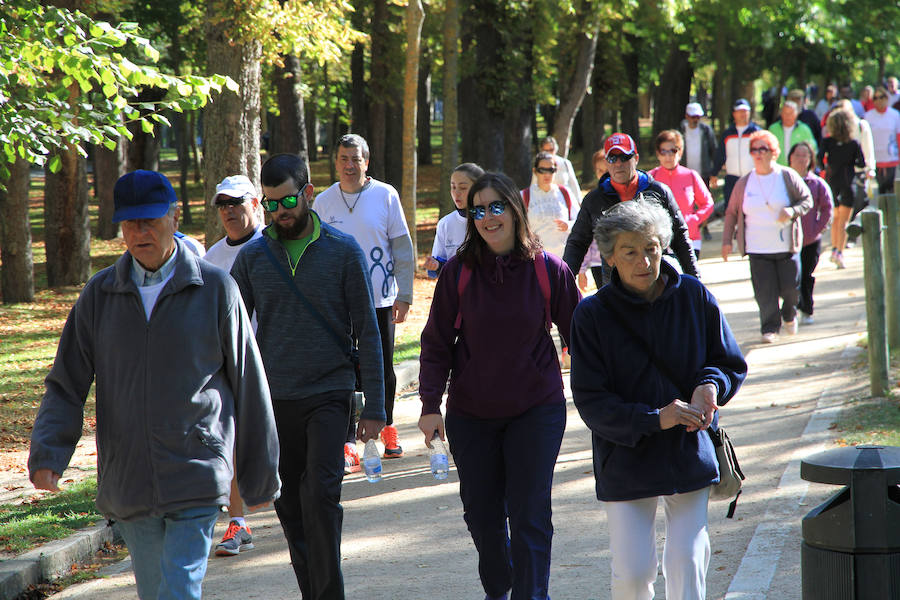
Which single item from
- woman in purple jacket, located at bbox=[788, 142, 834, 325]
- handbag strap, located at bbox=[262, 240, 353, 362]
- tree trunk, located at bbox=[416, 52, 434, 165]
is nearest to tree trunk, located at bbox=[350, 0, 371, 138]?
tree trunk, located at bbox=[416, 52, 434, 165]

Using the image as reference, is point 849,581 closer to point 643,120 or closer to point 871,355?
point 871,355

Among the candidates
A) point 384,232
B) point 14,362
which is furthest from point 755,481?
point 14,362

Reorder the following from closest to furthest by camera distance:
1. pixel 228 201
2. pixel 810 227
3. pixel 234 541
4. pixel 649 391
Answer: pixel 649 391 < pixel 228 201 < pixel 234 541 < pixel 810 227

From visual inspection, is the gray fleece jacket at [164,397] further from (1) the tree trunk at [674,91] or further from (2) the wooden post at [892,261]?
(1) the tree trunk at [674,91]

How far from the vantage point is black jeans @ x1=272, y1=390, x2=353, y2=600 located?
16.0ft

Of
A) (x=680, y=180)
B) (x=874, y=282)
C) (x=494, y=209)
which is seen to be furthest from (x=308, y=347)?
(x=680, y=180)

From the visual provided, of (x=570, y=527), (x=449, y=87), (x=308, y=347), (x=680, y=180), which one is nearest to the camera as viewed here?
(x=308, y=347)

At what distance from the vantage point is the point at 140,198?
3.95 metres

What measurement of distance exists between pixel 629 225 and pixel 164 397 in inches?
68.6

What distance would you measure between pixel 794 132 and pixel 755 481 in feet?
33.3

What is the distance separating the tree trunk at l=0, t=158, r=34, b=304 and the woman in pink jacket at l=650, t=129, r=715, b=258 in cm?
874

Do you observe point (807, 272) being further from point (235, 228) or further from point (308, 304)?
point (308, 304)

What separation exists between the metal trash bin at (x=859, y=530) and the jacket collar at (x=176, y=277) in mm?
2153

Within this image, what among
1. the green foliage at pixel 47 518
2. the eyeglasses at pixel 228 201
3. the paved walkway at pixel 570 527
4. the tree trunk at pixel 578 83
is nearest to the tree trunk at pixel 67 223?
the tree trunk at pixel 578 83
